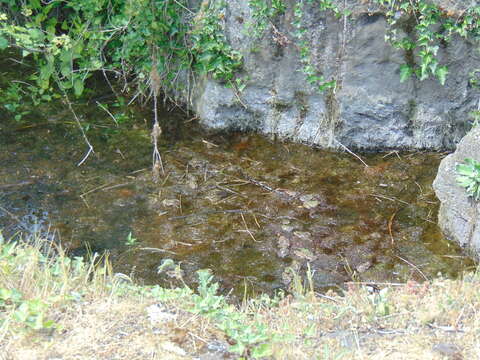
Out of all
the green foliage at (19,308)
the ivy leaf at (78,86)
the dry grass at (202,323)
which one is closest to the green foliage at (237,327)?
the dry grass at (202,323)

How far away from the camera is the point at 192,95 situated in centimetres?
582

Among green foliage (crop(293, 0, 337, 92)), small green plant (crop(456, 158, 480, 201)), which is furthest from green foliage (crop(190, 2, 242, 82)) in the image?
small green plant (crop(456, 158, 480, 201))

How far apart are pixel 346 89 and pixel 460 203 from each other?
1.51m

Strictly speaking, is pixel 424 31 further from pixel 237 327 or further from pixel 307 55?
pixel 237 327

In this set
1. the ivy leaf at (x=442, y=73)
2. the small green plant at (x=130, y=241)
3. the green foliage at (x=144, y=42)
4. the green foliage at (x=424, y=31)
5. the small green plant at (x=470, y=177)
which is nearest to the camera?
the small green plant at (x=470, y=177)

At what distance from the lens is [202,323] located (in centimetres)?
292

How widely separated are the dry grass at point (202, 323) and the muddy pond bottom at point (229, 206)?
0.68 metres

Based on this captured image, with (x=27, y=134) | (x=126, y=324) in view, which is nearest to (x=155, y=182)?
(x=27, y=134)

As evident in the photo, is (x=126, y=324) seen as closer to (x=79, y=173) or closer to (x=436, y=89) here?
(x=79, y=173)

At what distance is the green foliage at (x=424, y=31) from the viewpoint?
4.72 metres

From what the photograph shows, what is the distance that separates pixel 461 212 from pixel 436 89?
53.2 inches

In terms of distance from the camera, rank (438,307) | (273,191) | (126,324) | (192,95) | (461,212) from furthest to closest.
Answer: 1. (192,95)
2. (273,191)
3. (461,212)
4. (438,307)
5. (126,324)

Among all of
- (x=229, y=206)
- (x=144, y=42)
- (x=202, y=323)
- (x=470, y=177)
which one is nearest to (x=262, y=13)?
(x=144, y=42)

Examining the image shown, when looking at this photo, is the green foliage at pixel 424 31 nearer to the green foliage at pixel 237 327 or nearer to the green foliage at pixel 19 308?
the green foliage at pixel 237 327
